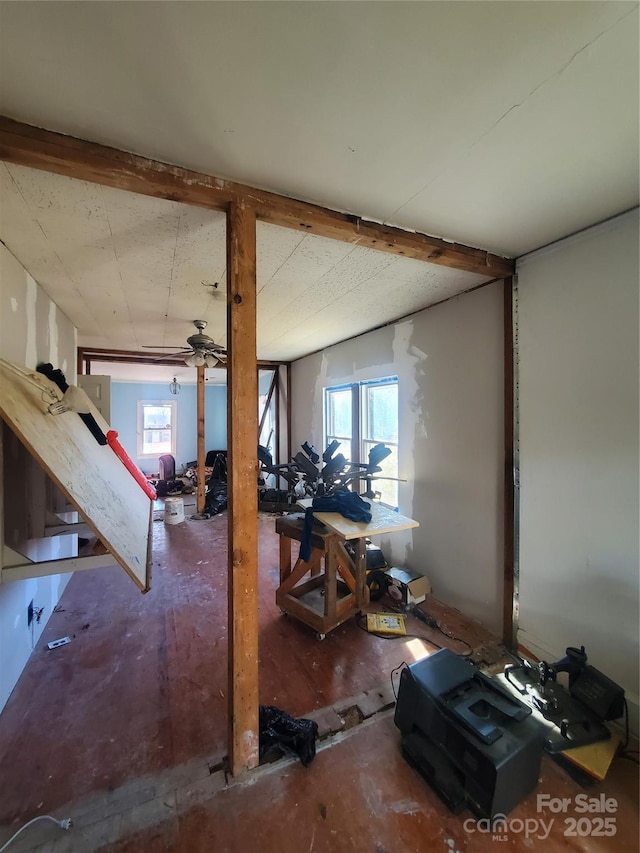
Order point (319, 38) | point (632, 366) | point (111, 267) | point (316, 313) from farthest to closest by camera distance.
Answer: point (316, 313) < point (111, 267) < point (632, 366) < point (319, 38)

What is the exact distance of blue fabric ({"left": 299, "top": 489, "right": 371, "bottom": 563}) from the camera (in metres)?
2.25

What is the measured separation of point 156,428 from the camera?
772 centimetres

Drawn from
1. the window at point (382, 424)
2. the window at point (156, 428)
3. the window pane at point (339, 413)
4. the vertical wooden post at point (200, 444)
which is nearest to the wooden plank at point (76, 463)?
the window at point (382, 424)

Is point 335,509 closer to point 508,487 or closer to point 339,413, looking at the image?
point 508,487

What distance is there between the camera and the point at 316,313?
3.01m

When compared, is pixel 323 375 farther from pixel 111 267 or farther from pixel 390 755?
pixel 390 755

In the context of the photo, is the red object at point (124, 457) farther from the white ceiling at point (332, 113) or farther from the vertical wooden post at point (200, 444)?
the vertical wooden post at point (200, 444)

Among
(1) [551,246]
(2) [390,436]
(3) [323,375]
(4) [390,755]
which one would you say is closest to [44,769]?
(4) [390,755]

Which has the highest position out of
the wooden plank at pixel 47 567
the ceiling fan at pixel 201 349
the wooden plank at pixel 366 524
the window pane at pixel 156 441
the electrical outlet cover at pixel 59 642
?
the ceiling fan at pixel 201 349

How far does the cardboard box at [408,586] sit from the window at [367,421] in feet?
2.40

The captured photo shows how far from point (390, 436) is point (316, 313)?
4.91 ft

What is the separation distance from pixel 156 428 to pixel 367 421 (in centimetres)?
585

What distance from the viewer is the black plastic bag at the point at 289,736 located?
4.77ft

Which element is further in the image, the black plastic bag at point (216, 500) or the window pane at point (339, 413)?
the black plastic bag at point (216, 500)
